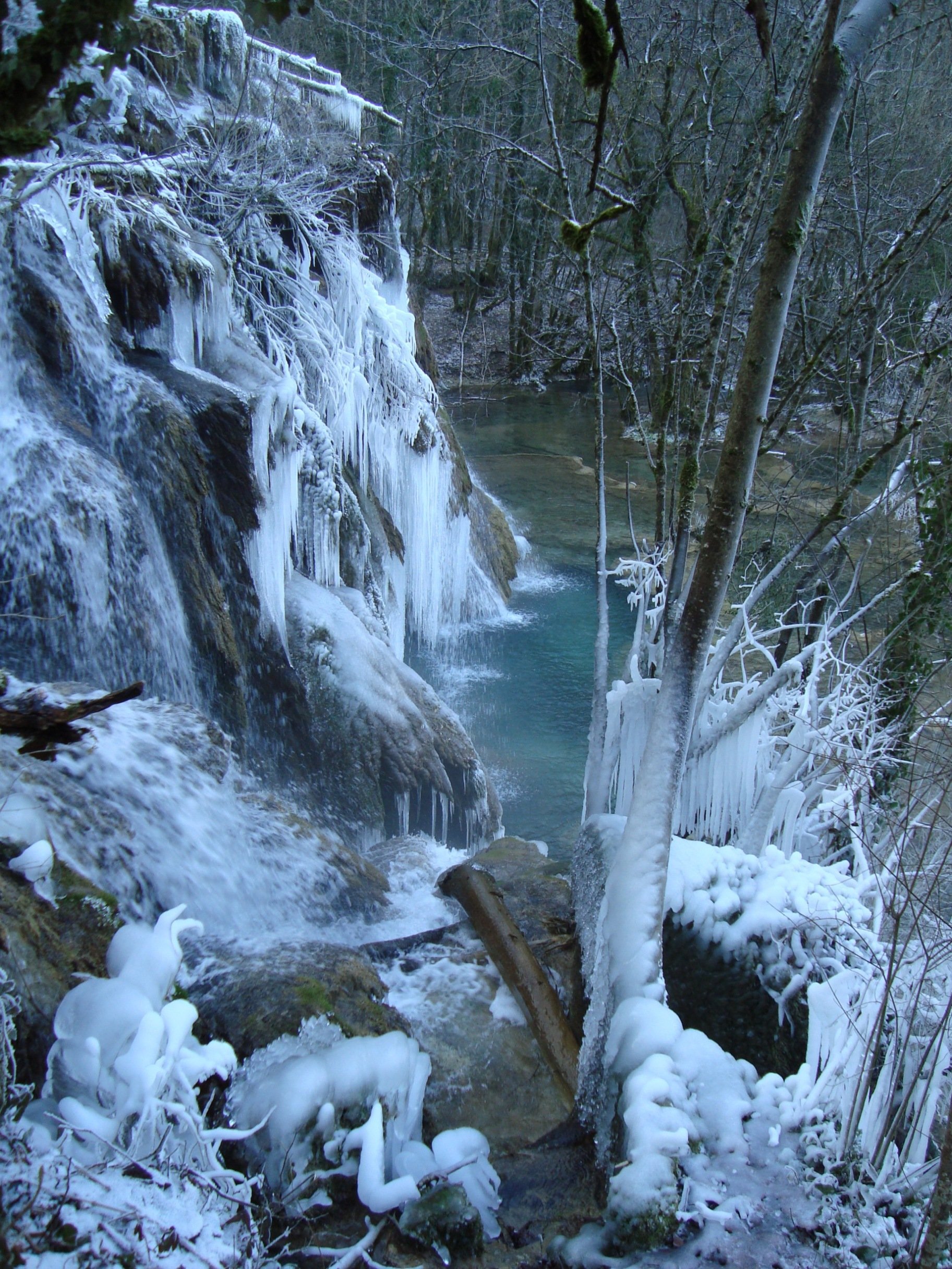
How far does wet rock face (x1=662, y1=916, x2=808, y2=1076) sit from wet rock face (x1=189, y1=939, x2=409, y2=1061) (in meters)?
1.31

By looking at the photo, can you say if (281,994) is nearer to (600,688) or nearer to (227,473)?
(600,688)

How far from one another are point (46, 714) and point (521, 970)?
7.77ft

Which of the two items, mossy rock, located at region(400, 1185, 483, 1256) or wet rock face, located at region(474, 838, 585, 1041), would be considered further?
wet rock face, located at region(474, 838, 585, 1041)

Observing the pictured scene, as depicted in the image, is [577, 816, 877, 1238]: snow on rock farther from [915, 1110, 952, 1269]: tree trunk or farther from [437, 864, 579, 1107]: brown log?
[915, 1110, 952, 1269]: tree trunk

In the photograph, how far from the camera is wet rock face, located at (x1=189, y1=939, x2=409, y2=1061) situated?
3043 mm

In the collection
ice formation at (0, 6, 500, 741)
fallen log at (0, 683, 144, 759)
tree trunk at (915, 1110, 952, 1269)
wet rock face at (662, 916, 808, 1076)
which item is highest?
ice formation at (0, 6, 500, 741)

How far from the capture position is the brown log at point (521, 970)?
3.66 meters

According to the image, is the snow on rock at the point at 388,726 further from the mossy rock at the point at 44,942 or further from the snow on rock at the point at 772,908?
the mossy rock at the point at 44,942

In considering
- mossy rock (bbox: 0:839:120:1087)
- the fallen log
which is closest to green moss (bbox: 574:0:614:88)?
the fallen log

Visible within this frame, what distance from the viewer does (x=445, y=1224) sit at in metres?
2.56

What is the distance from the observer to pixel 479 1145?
10.1 feet

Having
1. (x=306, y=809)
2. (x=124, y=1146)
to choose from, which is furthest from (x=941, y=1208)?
(x=306, y=809)

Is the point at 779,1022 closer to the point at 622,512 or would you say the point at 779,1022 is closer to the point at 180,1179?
the point at 180,1179

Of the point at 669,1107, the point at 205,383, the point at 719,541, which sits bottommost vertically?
the point at 669,1107
